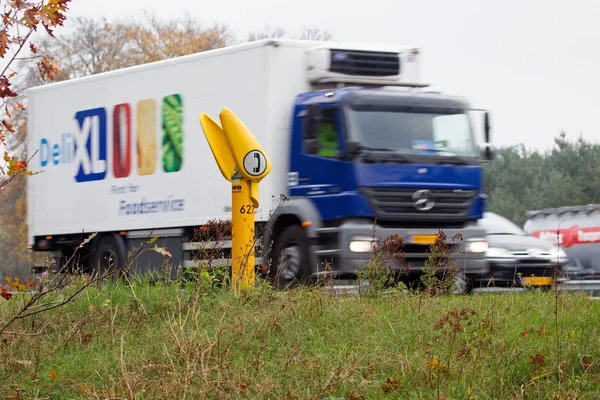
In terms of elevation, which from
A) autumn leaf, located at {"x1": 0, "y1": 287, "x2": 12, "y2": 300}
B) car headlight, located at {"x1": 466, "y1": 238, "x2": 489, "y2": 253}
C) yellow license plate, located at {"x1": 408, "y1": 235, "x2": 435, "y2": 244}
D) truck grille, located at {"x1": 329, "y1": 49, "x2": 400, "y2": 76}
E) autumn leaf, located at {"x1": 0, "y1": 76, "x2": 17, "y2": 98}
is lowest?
autumn leaf, located at {"x1": 0, "y1": 287, "x2": 12, "y2": 300}

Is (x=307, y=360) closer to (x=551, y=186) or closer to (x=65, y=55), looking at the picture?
(x=65, y=55)

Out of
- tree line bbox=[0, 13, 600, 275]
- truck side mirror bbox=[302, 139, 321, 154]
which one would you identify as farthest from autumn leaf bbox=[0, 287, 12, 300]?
tree line bbox=[0, 13, 600, 275]

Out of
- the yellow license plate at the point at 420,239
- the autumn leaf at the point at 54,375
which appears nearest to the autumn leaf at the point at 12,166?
the autumn leaf at the point at 54,375

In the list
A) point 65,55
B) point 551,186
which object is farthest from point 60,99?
point 551,186

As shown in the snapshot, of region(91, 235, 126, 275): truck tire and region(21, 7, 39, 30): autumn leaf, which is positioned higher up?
region(21, 7, 39, 30): autumn leaf

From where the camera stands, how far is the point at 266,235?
54.2 feet

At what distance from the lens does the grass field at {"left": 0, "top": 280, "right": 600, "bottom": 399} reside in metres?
7.01

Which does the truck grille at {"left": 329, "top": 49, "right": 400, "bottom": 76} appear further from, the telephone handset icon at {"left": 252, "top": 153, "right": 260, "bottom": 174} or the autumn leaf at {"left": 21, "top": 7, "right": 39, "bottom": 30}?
the autumn leaf at {"left": 21, "top": 7, "right": 39, "bottom": 30}

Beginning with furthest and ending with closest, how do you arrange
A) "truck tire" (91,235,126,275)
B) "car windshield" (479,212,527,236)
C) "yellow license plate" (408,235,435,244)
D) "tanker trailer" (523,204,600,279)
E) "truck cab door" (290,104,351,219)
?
"tanker trailer" (523,204,600,279) < "car windshield" (479,212,527,236) < "truck tire" (91,235,126,275) < "yellow license plate" (408,235,435,244) < "truck cab door" (290,104,351,219)

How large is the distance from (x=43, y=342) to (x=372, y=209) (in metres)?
7.14

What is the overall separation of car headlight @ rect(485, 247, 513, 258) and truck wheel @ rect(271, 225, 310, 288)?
3612 millimetres

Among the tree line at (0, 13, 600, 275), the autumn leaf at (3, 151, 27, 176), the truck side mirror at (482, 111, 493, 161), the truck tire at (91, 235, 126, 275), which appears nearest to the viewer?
the autumn leaf at (3, 151, 27, 176)

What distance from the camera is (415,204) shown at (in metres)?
16.0

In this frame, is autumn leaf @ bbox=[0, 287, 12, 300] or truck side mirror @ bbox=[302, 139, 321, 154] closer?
autumn leaf @ bbox=[0, 287, 12, 300]
